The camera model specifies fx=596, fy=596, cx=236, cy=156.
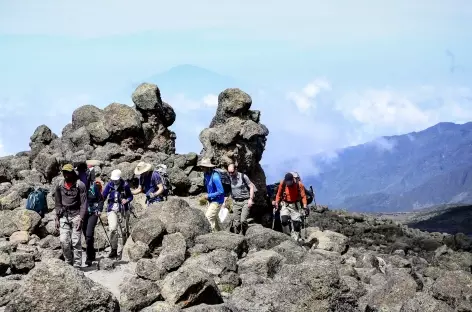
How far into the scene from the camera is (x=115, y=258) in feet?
58.3

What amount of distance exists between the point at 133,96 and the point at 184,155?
17.0ft

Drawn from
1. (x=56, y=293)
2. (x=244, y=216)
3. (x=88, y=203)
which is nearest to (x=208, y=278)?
(x=56, y=293)

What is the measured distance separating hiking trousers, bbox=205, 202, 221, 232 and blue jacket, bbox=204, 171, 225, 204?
21 centimetres

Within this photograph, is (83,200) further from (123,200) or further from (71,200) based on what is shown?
(123,200)

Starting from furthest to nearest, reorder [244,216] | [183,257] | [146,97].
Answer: [146,97] < [244,216] < [183,257]

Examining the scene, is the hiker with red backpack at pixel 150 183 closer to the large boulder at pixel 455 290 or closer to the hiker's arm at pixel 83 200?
the hiker's arm at pixel 83 200

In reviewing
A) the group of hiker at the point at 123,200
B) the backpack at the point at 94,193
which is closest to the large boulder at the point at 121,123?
the group of hiker at the point at 123,200

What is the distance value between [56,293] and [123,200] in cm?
831

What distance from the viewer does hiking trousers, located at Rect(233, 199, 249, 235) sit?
20364 millimetres

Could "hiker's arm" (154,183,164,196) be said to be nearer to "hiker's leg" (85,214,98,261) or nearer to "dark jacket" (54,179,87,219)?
"hiker's leg" (85,214,98,261)

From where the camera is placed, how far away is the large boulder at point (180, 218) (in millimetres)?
18141

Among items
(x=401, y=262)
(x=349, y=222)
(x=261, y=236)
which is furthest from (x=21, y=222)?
(x=349, y=222)

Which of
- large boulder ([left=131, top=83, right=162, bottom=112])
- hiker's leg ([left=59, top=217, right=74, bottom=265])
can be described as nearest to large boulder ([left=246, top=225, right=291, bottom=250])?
hiker's leg ([left=59, top=217, right=74, bottom=265])

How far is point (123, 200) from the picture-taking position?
59.7ft
